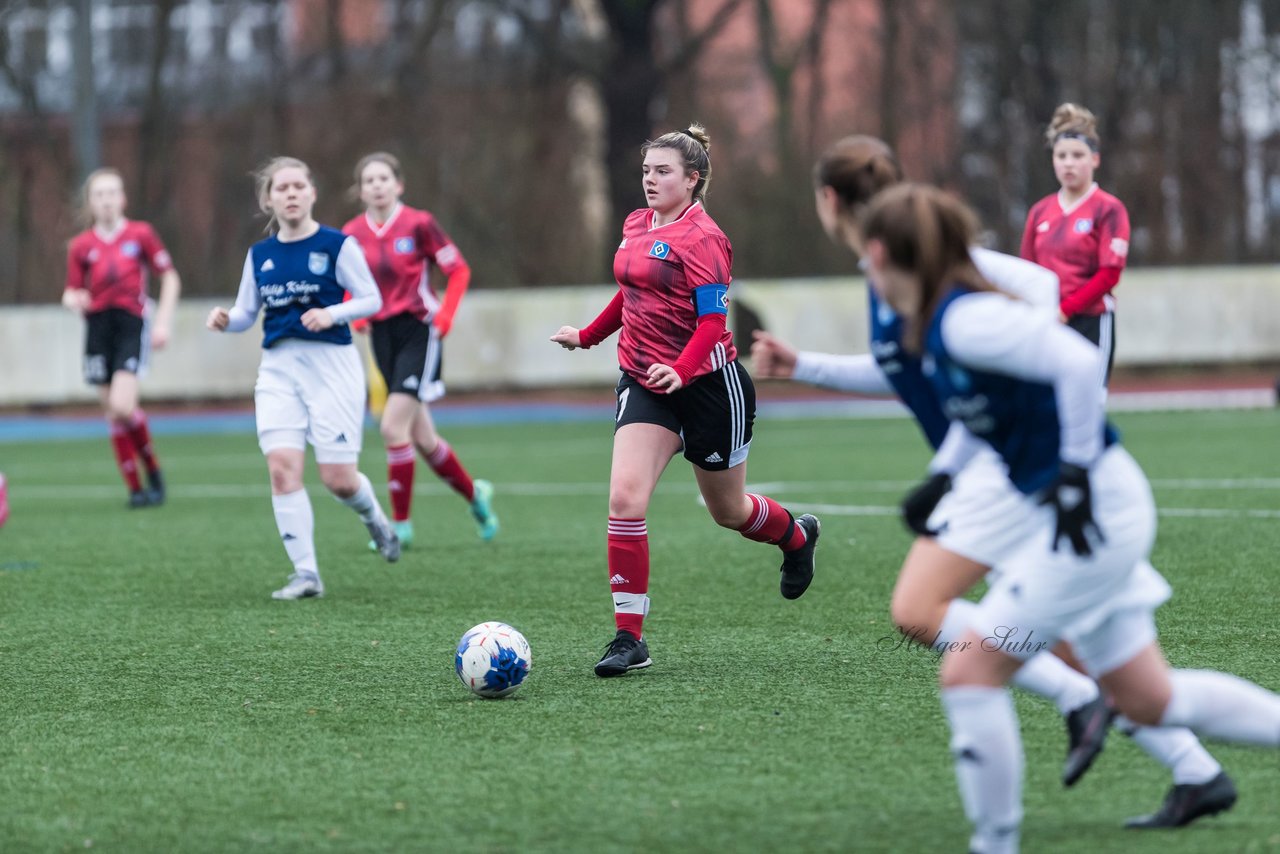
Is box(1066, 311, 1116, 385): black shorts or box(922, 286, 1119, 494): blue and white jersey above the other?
box(922, 286, 1119, 494): blue and white jersey

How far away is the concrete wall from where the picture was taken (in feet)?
77.5

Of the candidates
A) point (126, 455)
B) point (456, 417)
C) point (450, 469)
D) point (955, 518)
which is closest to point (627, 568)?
point (955, 518)

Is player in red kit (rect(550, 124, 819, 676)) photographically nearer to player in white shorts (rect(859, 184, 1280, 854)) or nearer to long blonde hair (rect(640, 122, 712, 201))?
long blonde hair (rect(640, 122, 712, 201))

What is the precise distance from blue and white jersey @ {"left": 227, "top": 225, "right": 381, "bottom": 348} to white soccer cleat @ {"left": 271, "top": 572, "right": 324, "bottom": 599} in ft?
3.62

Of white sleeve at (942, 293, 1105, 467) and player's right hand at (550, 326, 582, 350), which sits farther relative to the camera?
player's right hand at (550, 326, 582, 350)

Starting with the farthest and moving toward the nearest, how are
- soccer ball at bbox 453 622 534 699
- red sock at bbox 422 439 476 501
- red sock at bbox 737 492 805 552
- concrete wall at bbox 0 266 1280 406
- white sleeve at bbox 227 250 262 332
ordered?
concrete wall at bbox 0 266 1280 406 < red sock at bbox 422 439 476 501 < white sleeve at bbox 227 250 262 332 < red sock at bbox 737 492 805 552 < soccer ball at bbox 453 622 534 699

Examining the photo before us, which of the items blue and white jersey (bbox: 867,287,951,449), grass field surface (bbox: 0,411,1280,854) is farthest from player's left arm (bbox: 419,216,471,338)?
blue and white jersey (bbox: 867,287,951,449)

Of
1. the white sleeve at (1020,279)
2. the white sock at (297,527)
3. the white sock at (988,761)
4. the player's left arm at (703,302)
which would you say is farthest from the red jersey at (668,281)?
the white sock at (988,761)

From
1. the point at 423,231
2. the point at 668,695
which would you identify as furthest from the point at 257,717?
the point at 423,231

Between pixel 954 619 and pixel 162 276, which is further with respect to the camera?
pixel 162 276

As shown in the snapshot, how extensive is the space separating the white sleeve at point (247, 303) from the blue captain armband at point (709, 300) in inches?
106

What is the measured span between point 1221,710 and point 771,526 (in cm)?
311

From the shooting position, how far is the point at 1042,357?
365 centimetres

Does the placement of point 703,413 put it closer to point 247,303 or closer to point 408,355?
point 247,303
